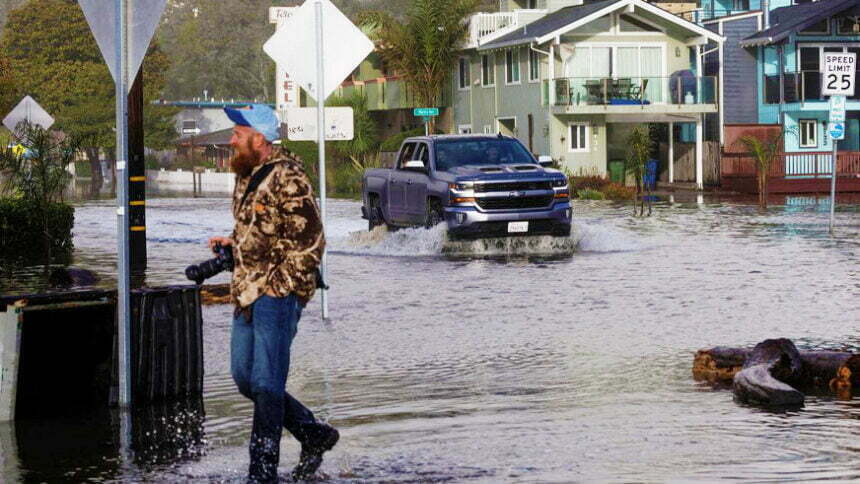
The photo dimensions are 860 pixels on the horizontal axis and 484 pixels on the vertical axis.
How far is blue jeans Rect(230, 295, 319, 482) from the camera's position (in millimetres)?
7594

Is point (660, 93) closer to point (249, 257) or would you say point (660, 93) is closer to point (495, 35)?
point (495, 35)

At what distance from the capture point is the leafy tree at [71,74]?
310 feet

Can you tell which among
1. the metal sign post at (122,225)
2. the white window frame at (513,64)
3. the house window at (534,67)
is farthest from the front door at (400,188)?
the white window frame at (513,64)

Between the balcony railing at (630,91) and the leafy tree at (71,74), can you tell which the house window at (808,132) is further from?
the leafy tree at (71,74)

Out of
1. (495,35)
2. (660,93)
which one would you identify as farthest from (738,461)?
(495,35)

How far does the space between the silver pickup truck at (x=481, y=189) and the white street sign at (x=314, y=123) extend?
771 cm

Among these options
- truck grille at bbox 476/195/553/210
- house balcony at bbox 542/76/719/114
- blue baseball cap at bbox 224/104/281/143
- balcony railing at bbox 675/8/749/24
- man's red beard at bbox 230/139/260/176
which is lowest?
truck grille at bbox 476/195/553/210

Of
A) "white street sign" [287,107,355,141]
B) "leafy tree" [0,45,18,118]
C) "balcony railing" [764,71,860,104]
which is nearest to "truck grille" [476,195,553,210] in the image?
"white street sign" [287,107,355,141]

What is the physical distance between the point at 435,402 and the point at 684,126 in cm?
5378

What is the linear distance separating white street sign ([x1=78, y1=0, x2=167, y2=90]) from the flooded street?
222 centimetres

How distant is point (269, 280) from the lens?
760 cm

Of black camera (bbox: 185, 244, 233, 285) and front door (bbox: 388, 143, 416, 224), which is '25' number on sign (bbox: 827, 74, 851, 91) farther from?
black camera (bbox: 185, 244, 233, 285)

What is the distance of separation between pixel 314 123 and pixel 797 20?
4569cm

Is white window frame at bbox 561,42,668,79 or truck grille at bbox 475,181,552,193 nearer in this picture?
truck grille at bbox 475,181,552,193
